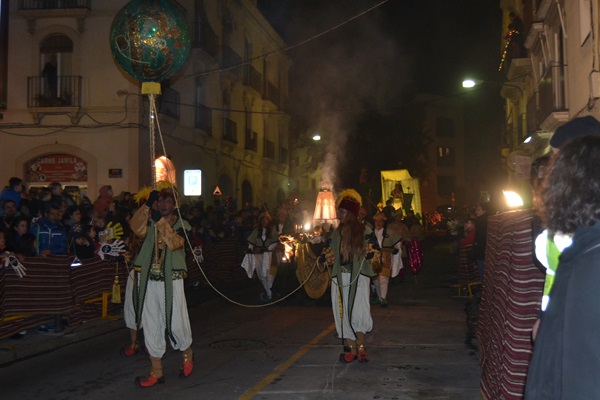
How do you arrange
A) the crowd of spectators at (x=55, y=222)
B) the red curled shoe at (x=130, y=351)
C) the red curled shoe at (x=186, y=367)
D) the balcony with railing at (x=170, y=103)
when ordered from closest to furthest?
the red curled shoe at (x=186, y=367) → the red curled shoe at (x=130, y=351) → the crowd of spectators at (x=55, y=222) → the balcony with railing at (x=170, y=103)

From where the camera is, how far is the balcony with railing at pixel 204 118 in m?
25.4

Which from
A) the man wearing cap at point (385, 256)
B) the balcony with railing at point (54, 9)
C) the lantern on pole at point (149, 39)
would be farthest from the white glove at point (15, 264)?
the balcony with railing at point (54, 9)

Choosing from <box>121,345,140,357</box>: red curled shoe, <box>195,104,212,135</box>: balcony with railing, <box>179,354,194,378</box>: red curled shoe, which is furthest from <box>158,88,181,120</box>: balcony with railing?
<box>179,354,194,378</box>: red curled shoe

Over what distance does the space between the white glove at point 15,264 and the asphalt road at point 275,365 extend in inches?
44.8

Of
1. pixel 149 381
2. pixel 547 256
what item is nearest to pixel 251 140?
pixel 149 381

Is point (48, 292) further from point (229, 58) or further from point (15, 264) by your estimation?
point (229, 58)

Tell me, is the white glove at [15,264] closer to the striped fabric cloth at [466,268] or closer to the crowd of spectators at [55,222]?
the crowd of spectators at [55,222]

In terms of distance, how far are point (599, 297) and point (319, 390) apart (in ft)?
14.5

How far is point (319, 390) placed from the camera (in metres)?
6.14

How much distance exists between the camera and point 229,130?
2944 centimetres

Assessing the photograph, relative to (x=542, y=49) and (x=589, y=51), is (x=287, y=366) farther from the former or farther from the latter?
(x=542, y=49)

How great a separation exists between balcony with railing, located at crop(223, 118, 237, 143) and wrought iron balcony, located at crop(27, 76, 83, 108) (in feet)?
28.7

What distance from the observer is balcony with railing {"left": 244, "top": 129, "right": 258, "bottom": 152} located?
3265 cm

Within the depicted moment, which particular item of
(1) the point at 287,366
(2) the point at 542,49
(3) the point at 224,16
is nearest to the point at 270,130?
(3) the point at 224,16
